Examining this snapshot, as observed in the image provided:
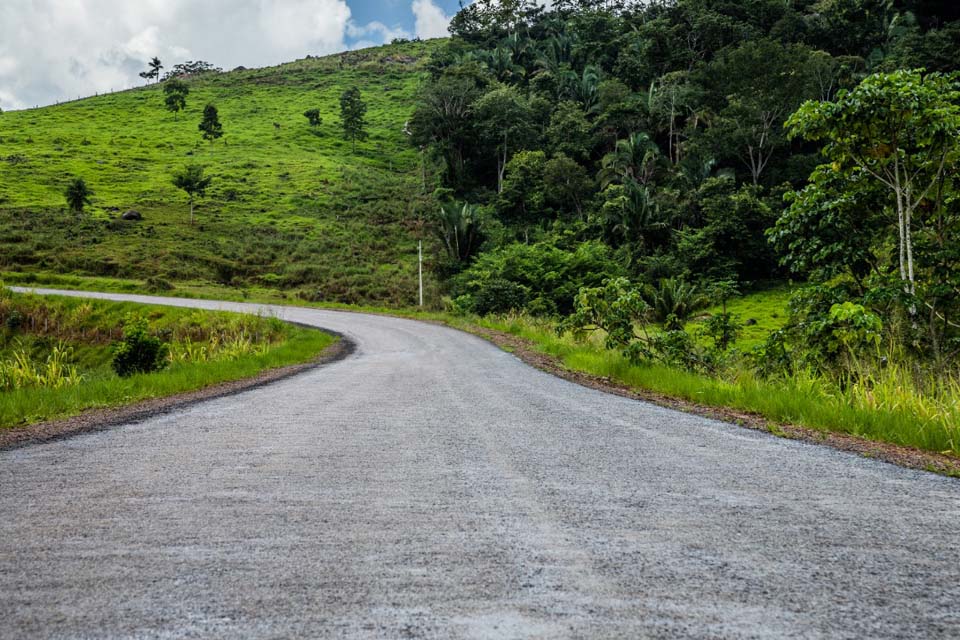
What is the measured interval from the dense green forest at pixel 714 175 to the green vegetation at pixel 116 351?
24.2 feet

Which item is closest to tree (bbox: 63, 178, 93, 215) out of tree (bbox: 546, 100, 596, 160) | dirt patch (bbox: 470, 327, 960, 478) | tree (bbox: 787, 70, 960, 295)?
tree (bbox: 546, 100, 596, 160)

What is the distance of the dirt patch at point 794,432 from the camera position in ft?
13.1

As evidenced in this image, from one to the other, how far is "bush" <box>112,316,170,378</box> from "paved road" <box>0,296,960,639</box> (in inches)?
262

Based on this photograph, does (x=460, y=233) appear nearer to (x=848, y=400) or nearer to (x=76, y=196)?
(x=76, y=196)

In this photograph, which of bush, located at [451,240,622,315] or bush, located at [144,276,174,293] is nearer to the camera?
bush, located at [451,240,622,315]

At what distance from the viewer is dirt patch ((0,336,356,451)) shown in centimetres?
500

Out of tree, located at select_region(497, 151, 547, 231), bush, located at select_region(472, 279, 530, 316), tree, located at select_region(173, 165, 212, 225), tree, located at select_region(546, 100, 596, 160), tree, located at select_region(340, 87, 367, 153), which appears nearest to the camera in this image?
bush, located at select_region(472, 279, 530, 316)

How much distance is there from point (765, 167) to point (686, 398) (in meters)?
39.4

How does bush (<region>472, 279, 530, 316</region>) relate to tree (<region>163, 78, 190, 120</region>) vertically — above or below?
below

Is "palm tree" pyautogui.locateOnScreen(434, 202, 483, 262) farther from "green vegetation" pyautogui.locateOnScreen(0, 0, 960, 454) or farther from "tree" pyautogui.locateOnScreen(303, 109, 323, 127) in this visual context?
"tree" pyautogui.locateOnScreen(303, 109, 323, 127)

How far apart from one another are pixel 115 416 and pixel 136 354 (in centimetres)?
561

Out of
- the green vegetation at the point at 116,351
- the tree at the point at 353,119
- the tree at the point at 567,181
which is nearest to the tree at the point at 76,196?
the green vegetation at the point at 116,351

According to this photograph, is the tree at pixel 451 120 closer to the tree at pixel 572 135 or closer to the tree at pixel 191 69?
the tree at pixel 572 135

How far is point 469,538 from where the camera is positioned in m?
2.55
